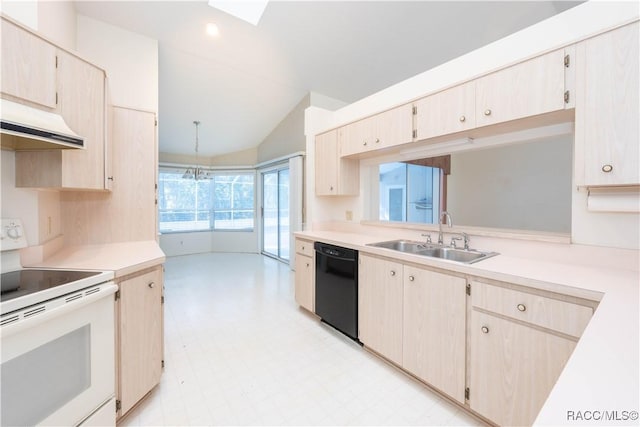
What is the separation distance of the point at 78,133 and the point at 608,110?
295 cm

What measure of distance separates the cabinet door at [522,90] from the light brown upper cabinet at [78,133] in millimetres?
2467

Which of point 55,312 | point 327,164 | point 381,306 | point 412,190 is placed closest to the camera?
point 55,312

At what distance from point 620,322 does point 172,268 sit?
18.6 ft

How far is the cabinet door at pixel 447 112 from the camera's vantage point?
5.96 ft

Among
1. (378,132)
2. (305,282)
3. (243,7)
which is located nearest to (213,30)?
(243,7)

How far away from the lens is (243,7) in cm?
275

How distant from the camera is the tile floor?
5.13 feet

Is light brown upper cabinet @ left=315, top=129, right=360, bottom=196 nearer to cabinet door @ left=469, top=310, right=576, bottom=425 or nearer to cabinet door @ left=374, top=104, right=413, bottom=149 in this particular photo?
cabinet door @ left=374, top=104, right=413, bottom=149

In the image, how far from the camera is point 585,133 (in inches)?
53.2

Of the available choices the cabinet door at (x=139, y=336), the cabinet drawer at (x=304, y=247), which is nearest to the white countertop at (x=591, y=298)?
the cabinet drawer at (x=304, y=247)

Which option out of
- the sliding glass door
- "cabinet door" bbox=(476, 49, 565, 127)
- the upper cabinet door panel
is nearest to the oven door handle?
the upper cabinet door panel

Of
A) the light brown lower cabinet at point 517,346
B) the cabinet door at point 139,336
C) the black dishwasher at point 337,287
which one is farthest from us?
the black dishwasher at point 337,287

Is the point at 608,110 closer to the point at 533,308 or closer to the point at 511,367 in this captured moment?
the point at 533,308

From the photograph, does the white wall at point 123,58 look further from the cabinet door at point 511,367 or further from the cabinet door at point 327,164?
the cabinet door at point 511,367
